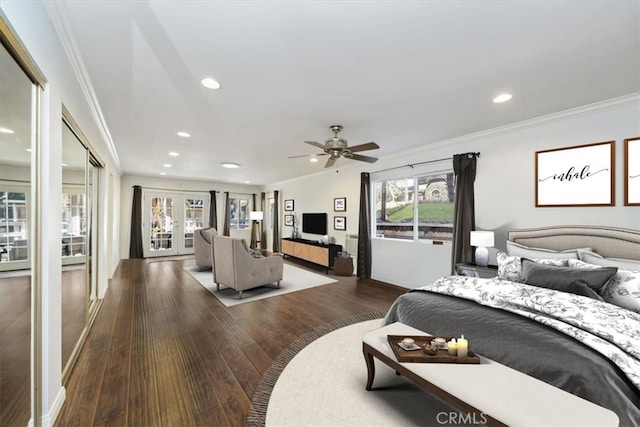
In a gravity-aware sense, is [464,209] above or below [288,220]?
above

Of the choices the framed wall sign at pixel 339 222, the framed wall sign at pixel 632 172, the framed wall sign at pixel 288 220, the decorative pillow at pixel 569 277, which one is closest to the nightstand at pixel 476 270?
the decorative pillow at pixel 569 277

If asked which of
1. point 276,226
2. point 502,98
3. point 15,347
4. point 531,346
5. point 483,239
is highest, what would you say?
point 502,98

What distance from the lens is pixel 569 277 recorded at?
2088 millimetres

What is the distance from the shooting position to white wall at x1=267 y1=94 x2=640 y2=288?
2627 millimetres

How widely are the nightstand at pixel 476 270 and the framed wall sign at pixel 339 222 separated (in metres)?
2.88

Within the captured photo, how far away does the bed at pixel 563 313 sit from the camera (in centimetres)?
129

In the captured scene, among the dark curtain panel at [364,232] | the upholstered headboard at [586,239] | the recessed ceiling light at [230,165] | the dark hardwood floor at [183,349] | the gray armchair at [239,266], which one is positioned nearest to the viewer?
the dark hardwood floor at [183,349]

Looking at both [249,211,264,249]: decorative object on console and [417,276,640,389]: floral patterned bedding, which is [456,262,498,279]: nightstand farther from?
[249,211,264,249]: decorative object on console

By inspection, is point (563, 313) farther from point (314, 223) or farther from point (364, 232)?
point (314, 223)

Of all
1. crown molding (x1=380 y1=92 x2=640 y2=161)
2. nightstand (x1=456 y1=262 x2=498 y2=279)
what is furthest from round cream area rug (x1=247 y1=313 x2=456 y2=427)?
crown molding (x1=380 y1=92 x2=640 y2=161)

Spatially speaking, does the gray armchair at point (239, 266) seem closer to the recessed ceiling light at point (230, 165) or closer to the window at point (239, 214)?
the recessed ceiling light at point (230, 165)

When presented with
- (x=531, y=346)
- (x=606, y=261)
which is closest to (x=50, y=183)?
(x=531, y=346)

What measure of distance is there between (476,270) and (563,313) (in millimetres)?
1618

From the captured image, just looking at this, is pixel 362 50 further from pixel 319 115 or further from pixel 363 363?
pixel 363 363
